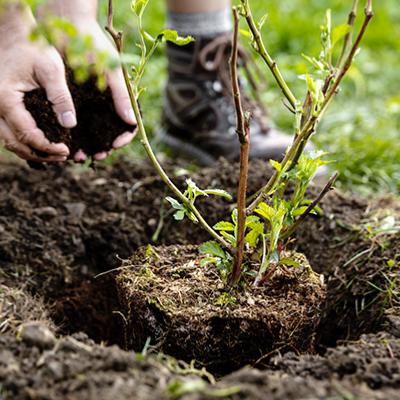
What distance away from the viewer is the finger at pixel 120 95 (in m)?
2.15

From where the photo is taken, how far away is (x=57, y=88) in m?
1.98

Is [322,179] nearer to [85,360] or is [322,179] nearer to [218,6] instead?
[218,6]

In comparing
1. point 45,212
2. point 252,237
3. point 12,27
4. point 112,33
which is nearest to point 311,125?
point 252,237

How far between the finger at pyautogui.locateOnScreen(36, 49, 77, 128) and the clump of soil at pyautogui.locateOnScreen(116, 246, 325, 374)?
544mm

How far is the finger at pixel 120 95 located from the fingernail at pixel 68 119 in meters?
0.21

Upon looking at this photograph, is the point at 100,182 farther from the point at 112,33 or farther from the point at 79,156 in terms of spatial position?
the point at 112,33

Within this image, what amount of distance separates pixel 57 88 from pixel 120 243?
60 centimetres

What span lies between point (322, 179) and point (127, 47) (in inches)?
96.9

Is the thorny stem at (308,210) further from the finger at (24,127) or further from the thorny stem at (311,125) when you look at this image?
the finger at (24,127)

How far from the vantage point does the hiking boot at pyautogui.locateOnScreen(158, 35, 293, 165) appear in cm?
311

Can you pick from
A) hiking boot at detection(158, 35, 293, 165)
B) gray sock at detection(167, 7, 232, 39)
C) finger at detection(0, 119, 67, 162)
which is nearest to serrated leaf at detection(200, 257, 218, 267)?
finger at detection(0, 119, 67, 162)

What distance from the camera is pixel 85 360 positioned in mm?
1290

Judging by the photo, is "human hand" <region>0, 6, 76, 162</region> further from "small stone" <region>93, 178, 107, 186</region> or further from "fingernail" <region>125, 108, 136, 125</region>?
"small stone" <region>93, 178, 107, 186</region>

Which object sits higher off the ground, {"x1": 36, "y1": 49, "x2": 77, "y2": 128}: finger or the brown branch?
the brown branch
